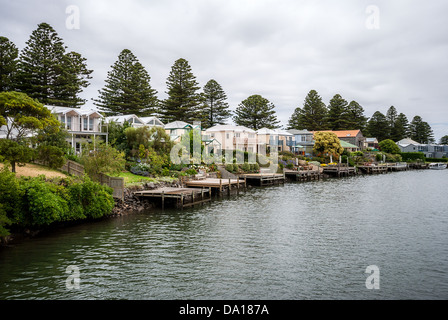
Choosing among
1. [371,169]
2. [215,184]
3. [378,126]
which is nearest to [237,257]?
[215,184]

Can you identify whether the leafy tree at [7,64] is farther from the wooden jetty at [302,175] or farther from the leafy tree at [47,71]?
the wooden jetty at [302,175]

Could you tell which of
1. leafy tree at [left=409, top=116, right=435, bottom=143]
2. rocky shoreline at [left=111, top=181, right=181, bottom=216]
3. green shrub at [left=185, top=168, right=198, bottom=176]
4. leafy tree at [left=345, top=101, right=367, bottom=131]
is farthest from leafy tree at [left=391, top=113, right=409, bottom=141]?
rocky shoreline at [left=111, top=181, right=181, bottom=216]

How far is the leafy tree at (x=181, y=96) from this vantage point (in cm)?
7088

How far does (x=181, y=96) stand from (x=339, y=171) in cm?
3659

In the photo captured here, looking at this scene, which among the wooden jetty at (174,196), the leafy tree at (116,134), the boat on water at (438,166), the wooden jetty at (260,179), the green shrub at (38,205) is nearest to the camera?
the green shrub at (38,205)

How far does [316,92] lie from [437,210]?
75.0 m

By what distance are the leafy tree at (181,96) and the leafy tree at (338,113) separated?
146 feet

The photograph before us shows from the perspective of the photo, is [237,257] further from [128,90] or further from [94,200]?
[128,90]

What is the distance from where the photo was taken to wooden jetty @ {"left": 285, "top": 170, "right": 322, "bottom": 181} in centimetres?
5119

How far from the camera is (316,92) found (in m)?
95.8

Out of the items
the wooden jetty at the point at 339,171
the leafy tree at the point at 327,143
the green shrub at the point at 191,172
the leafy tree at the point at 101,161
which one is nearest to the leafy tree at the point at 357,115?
the leafy tree at the point at 327,143

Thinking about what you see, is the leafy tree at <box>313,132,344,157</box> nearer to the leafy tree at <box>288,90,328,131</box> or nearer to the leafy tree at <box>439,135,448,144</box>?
the leafy tree at <box>288,90,328,131</box>
